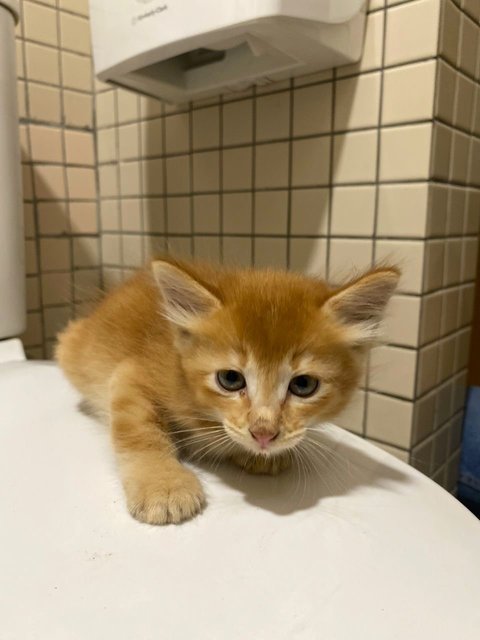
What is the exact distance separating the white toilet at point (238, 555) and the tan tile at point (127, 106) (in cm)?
87

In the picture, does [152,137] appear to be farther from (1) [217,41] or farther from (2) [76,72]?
(1) [217,41]

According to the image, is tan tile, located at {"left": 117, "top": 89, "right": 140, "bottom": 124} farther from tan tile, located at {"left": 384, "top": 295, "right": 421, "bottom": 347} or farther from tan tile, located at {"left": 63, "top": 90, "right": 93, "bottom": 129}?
tan tile, located at {"left": 384, "top": 295, "right": 421, "bottom": 347}

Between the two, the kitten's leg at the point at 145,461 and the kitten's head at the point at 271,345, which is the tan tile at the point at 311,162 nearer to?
the kitten's head at the point at 271,345

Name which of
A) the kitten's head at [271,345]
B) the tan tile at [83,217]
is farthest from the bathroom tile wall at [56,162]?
the kitten's head at [271,345]

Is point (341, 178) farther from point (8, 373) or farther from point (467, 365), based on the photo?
point (8, 373)

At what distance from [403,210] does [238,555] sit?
64cm

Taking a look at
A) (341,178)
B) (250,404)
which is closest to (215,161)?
(341,178)

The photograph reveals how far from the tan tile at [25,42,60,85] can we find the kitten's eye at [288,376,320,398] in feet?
3.49

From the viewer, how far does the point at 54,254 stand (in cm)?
137

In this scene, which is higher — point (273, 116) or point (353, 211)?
point (273, 116)

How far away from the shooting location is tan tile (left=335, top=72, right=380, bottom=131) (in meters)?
0.91

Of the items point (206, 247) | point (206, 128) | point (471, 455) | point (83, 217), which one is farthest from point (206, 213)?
point (471, 455)

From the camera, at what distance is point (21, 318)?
104 cm

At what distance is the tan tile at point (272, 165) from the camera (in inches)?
41.3
